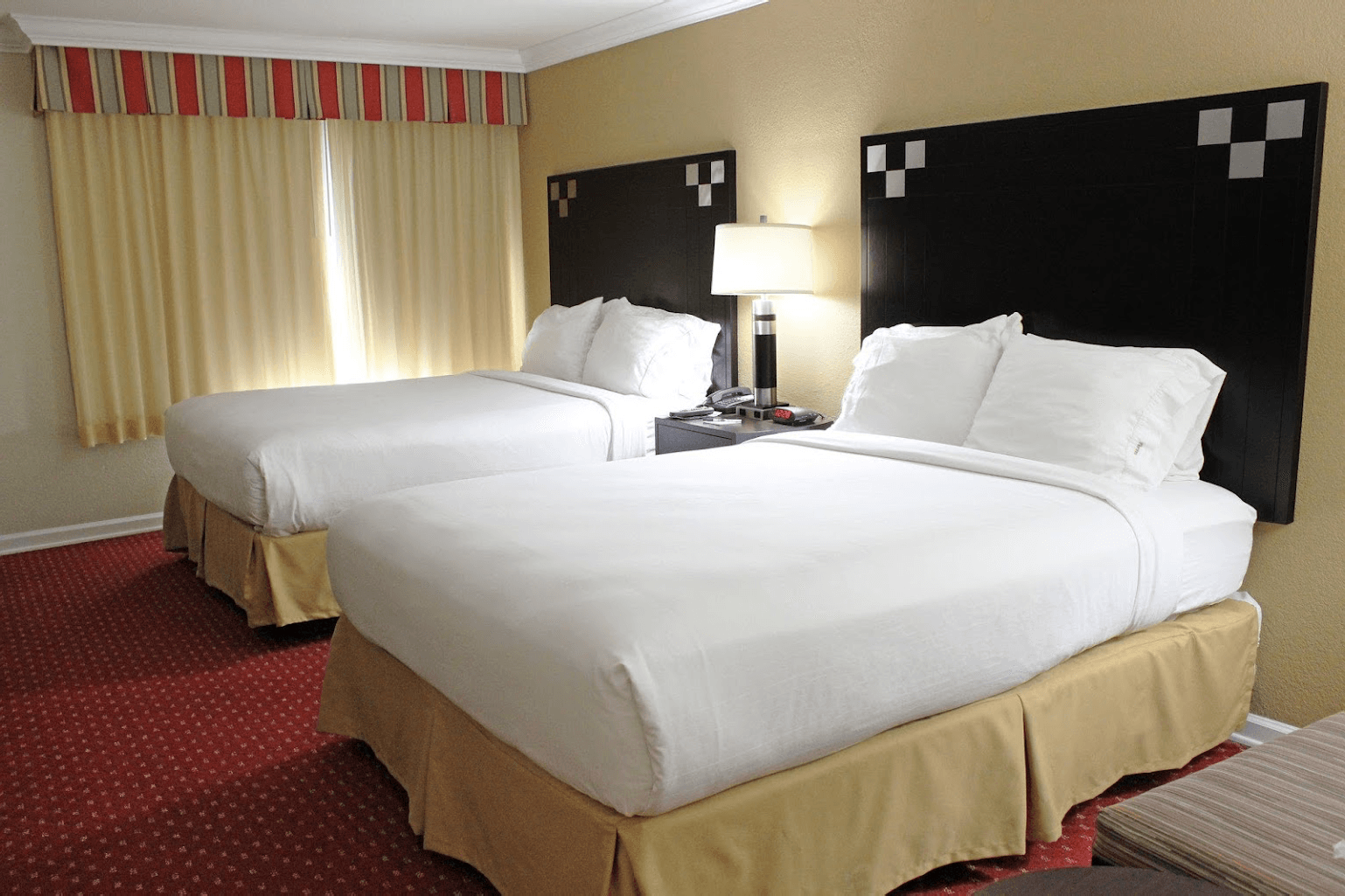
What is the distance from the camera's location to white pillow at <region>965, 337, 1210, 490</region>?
268cm

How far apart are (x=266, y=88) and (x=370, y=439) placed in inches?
94.2

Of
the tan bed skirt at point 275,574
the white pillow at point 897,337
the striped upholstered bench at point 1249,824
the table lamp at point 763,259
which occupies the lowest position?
the tan bed skirt at point 275,574

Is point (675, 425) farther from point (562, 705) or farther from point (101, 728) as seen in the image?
point (562, 705)

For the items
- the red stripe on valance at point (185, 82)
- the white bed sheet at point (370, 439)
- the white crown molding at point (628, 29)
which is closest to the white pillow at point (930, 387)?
the white bed sheet at point (370, 439)

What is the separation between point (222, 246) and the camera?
207 inches

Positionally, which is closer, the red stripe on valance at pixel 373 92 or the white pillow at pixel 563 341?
the white pillow at pixel 563 341

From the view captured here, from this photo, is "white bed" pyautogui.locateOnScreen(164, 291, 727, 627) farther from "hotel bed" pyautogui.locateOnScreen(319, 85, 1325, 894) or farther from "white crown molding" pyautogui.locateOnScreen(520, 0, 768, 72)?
"white crown molding" pyautogui.locateOnScreen(520, 0, 768, 72)

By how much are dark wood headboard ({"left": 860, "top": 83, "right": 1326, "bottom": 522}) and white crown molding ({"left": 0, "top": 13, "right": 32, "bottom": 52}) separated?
3.82m

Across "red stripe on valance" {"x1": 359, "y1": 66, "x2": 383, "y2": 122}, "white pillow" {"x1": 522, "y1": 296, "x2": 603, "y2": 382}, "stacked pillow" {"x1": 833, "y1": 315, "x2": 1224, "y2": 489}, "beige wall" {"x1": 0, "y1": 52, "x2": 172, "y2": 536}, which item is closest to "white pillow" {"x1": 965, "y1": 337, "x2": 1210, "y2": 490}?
"stacked pillow" {"x1": 833, "y1": 315, "x2": 1224, "y2": 489}

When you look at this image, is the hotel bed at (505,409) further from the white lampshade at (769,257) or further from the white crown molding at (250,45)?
the white crown molding at (250,45)

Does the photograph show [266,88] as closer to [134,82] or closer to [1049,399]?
[134,82]

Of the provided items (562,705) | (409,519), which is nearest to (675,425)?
(409,519)

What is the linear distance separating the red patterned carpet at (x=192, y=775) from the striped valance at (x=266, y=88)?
2.33 metres

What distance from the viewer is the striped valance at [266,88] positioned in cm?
475
